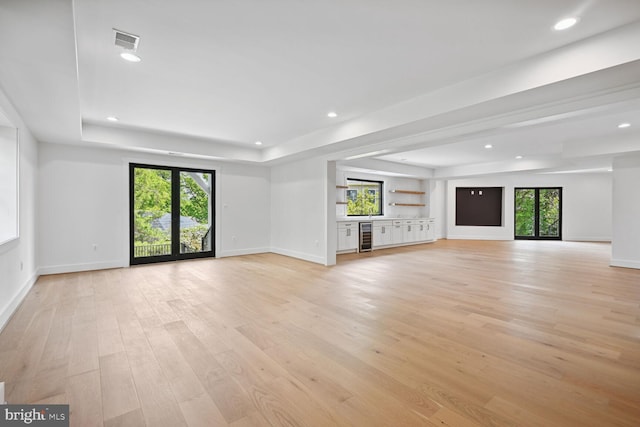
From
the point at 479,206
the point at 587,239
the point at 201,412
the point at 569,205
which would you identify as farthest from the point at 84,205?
the point at 587,239

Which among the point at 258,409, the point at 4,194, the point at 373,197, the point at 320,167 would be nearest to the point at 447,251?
the point at 373,197

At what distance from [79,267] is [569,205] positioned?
1493 cm

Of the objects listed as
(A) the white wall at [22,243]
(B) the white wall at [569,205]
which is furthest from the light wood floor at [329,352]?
(B) the white wall at [569,205]

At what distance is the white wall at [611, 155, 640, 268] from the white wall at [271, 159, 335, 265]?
19.9ft

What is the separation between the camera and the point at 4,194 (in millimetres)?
3619

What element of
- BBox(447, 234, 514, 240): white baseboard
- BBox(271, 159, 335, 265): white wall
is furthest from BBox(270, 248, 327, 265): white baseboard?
BBox(447, 234, 514, 240): white baseboard

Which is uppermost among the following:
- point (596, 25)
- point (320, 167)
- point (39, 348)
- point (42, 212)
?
point (596, 25)

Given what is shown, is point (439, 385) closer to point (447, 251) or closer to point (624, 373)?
point (624, 373)

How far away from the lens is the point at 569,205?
10930 millimetres

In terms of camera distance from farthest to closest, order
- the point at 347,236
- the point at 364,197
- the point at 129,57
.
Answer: the point at 364,197
the point at 347,236
the point at 129,57

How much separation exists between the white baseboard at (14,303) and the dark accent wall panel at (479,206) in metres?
12.4

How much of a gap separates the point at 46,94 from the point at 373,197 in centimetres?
842

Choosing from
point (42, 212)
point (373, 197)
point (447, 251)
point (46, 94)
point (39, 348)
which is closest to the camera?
point (39, 348)

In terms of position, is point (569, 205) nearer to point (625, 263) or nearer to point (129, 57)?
point (625, 263)
